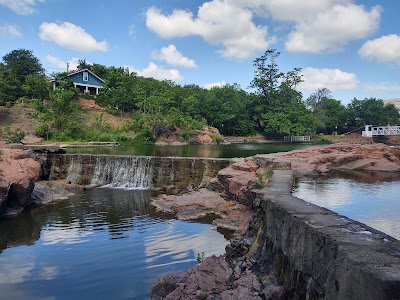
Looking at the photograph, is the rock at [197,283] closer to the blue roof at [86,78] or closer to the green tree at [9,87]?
the green tree at [9,87]

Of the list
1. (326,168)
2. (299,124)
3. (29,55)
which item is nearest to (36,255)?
(326,168)

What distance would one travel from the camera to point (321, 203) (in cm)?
857

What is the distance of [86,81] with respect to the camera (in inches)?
2163

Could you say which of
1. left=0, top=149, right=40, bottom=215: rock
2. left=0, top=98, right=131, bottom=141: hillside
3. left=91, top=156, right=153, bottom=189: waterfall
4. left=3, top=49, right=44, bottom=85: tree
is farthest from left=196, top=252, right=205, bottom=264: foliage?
left=3, top=49, right=44, bottom=85: tree

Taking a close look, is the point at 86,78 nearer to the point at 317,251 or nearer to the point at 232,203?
the point at 232,203

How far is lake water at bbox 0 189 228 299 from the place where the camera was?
23.8 feet

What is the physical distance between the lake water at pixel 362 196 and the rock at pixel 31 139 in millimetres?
30134

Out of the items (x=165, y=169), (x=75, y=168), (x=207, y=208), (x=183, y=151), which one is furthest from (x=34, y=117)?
(x=207, y=208)

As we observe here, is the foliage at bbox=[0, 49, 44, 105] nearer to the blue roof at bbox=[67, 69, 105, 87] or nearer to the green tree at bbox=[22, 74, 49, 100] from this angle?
the green tree at bbox=[22, 74, 49, 100]

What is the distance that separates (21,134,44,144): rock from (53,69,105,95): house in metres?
17.1

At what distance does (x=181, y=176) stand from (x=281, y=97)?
152 feet

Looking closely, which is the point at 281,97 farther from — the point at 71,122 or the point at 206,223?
the point at 206,223

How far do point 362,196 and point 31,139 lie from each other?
112 ft

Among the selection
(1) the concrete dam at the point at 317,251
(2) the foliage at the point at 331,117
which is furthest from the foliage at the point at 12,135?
(2) the foliage at the point at 331,117
